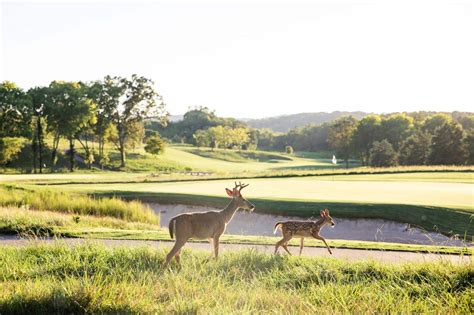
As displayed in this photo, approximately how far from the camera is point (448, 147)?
255ft

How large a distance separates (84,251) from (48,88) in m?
61.9

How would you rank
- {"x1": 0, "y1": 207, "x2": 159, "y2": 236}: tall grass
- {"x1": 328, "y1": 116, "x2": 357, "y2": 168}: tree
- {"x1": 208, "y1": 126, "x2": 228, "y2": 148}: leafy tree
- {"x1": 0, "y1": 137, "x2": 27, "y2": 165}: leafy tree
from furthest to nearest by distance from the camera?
{"x1": 208, "y1": 126, "x2": 228, "y2": 148}: leafy tree
{"x1": 328, "y1": 116, "x2": 357, "y2": 168}: tree
{"x1": 0, "y1": 137, "x2": 27, "y2": 165}: leafy tree
{"x1": 0, "y1": 207, "x2": 159, "y2": 236}: tall grass

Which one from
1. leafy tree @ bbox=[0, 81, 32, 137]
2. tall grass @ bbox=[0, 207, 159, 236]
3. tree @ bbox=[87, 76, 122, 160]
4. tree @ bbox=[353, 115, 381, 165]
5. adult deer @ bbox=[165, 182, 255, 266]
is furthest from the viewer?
tree @ bbox=[353, 115, 381, 165]

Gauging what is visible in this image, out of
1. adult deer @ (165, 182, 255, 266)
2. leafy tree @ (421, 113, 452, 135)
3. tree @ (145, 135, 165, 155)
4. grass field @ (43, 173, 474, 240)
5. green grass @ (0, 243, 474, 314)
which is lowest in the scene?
grass field @ (43, 173, 474, 240)

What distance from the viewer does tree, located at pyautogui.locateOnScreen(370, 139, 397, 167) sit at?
8375 centimetres

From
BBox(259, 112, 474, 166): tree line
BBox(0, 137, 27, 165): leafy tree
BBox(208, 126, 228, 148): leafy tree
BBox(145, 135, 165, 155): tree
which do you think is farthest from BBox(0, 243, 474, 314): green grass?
BBox(208, 126, 228, 148): leafy tree

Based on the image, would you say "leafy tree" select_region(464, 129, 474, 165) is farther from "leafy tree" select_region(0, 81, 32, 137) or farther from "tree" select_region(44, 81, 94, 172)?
"leafy tree" select_region(0, 81, 32, 137)

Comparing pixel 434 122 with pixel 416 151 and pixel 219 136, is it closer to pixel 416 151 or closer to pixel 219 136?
pixel 416 151

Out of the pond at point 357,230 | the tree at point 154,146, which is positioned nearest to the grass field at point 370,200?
the pond at point 357,230

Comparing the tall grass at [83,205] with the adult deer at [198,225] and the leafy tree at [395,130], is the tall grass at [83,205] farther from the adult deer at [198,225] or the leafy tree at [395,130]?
the leafy tree at [395,130]

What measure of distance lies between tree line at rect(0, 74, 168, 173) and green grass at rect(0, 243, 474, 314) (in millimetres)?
55344

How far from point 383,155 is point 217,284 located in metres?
80.1

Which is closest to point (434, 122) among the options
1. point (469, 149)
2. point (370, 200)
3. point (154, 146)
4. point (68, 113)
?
point (469, 149)

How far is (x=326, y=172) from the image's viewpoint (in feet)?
154
